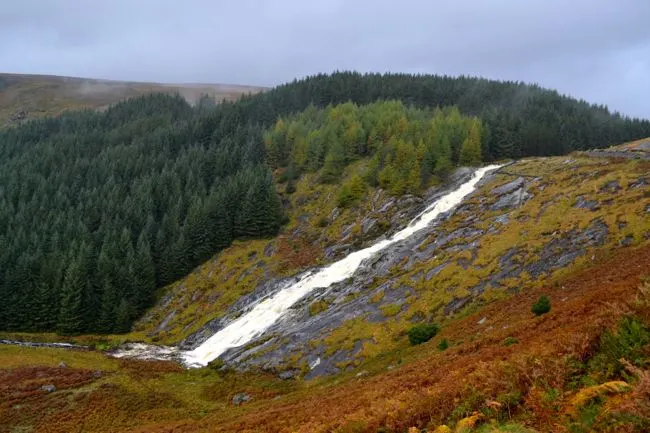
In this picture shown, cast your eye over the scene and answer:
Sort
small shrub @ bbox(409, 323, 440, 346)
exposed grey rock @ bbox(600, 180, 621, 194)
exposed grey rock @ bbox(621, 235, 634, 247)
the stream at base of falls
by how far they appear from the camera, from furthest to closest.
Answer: the stream at base of falls → exposed grey rock @ bbox(600, 180, 621, 194) → exposed grey rock @ bbox(621, 235, 634, 247) → small shrub @ bbox(409, 323, 440, 346)

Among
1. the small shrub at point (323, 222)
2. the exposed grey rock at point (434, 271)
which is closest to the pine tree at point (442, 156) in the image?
the small shrub at point (323, 222)

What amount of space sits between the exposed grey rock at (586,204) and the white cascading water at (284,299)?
19645 millimetres

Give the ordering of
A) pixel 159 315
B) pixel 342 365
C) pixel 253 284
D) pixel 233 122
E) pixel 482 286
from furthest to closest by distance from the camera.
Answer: pixel 233 122
pixel 159 315
pixel 253 284
pixel 482 286
pixel 342 365

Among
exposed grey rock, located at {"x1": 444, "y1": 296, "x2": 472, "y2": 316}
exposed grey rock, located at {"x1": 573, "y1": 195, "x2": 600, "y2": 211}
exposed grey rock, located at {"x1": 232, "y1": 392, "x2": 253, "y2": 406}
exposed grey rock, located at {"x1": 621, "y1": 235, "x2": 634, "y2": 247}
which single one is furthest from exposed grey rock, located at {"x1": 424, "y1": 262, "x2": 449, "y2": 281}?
exposed grey rock, located at {"x1": 232, "y1": 392, "x2": 253, "y2": 406}

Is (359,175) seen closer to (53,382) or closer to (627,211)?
(627,211)

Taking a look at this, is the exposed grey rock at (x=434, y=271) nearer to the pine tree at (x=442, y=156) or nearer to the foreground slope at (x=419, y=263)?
the foreground slope at (x=419, y=263)

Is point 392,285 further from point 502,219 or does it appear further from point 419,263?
point 502,219

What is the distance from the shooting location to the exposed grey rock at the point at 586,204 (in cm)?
4794

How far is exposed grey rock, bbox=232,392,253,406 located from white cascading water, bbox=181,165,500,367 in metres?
13.3

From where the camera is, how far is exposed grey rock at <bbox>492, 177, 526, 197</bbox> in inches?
2537

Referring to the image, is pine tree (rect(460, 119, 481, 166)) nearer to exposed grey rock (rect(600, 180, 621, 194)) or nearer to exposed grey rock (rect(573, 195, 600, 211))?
exposed grey rock (rect(600, 180, 621, 194))

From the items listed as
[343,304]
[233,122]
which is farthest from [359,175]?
[233,122]

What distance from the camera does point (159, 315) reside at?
74625mm

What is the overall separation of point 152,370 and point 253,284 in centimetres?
2580
